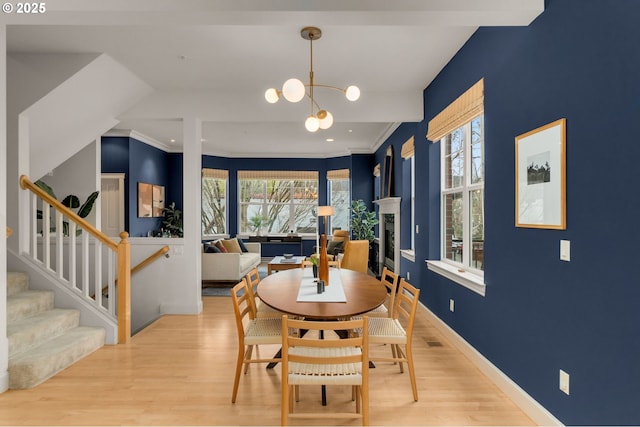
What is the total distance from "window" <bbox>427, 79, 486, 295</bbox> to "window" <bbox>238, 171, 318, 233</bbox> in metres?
5.33

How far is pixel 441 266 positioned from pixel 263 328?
6.90 feet

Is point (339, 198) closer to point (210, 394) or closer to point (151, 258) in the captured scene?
point (151, 258)

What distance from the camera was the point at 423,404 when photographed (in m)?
2.34

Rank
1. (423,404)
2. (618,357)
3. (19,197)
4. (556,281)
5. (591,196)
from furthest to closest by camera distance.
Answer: (19,197) < (423,404) < (556,281) < (591,196) < (618,357)

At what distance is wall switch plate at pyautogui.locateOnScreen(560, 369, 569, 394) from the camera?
6.31ft

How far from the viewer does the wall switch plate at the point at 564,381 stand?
192 cm

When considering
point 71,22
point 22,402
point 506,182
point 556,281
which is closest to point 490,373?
point 556,281

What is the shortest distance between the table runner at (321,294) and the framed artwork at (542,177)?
4.27 feet

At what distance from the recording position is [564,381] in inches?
76.5

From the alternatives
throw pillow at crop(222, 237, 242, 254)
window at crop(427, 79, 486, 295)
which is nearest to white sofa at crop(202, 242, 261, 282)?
throw pillow at crop(222, 237, 242, 254)

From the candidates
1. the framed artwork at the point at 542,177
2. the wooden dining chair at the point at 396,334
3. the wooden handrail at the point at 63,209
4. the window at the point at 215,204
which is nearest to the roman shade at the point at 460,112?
the framed artwork at the point at 542,177

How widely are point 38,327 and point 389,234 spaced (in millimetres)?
5197

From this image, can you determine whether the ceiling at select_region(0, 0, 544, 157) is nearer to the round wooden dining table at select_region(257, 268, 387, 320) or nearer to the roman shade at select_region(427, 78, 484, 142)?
the roman shade at select_region(427, 78, 484, 142)

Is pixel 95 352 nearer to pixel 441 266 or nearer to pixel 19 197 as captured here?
pixel 19 197
